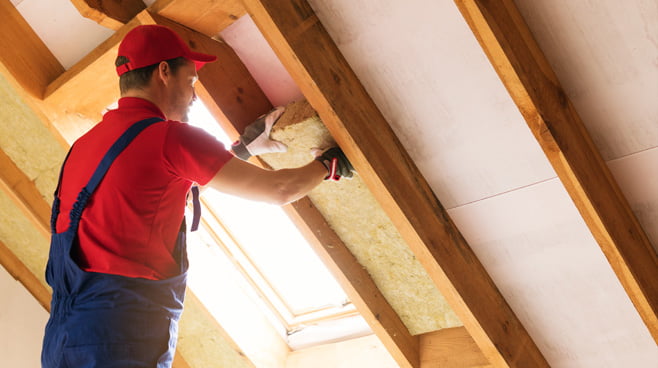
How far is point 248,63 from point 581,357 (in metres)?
1.45

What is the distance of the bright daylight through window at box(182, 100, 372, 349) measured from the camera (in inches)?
125

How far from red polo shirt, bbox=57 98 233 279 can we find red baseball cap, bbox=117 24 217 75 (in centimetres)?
21

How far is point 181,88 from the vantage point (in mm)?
2133

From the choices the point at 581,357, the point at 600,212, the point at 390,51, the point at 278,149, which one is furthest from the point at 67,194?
the point at 581,357

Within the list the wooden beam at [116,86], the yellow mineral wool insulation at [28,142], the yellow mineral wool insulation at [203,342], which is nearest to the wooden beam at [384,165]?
the wooden beam at [116,86]

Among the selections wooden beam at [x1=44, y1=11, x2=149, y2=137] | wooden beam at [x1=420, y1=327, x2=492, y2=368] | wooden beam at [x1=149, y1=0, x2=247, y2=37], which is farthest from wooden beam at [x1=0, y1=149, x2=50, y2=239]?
wooden beam at [x1=420, y1=327, x2=492, y2=368]

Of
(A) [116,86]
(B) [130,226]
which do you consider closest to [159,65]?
(B) [130,226]

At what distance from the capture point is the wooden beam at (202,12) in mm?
2234

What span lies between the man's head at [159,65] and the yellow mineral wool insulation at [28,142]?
1.02 metres

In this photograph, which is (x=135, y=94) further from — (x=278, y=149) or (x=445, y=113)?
(x=445, y=113)

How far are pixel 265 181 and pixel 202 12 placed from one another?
0.64 meters

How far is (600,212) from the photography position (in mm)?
1859

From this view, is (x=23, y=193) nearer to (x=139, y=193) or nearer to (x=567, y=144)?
(x=139, y=193)

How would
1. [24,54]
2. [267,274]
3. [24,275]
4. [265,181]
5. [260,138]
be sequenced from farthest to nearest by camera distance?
[24,275] < [267,274] < [24,54] < [260,138] < [265,181]
